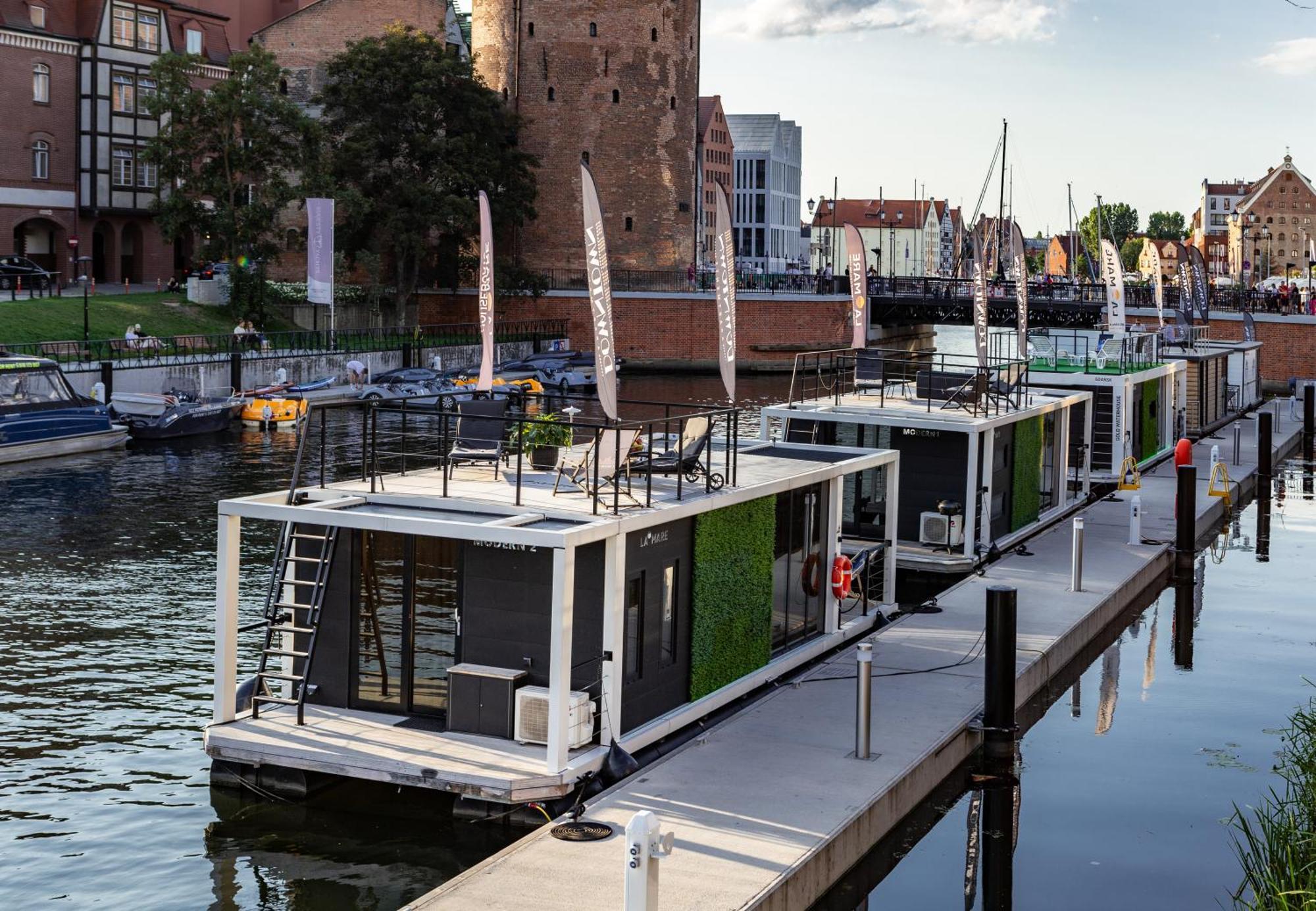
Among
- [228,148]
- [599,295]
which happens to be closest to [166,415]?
[228,148]

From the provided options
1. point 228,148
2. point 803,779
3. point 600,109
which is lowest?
point 803,779

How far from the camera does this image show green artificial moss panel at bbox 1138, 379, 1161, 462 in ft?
130

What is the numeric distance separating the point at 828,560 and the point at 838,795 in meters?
6.51

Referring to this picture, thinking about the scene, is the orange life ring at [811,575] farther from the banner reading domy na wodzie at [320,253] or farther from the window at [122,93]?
the window at [122,93]

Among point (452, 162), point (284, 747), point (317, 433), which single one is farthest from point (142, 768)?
point (452, 162)

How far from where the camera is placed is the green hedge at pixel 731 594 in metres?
17.0

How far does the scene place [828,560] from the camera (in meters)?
20.6

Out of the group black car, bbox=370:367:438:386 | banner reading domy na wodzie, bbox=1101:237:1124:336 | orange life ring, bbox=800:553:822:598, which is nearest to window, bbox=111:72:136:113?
black car, bbox=370:367:438:386

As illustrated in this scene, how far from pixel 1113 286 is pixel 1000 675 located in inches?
1307

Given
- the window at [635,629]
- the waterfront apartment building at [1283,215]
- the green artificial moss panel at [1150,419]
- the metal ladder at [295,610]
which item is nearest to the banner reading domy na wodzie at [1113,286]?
the green artificial moss panel at [1150,419]

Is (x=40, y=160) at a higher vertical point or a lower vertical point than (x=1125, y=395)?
higher

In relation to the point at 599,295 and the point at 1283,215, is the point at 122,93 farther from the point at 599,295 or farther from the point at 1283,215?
the point at 1283,215

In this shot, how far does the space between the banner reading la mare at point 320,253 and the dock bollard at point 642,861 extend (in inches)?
1788

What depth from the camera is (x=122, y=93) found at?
2904 inches
